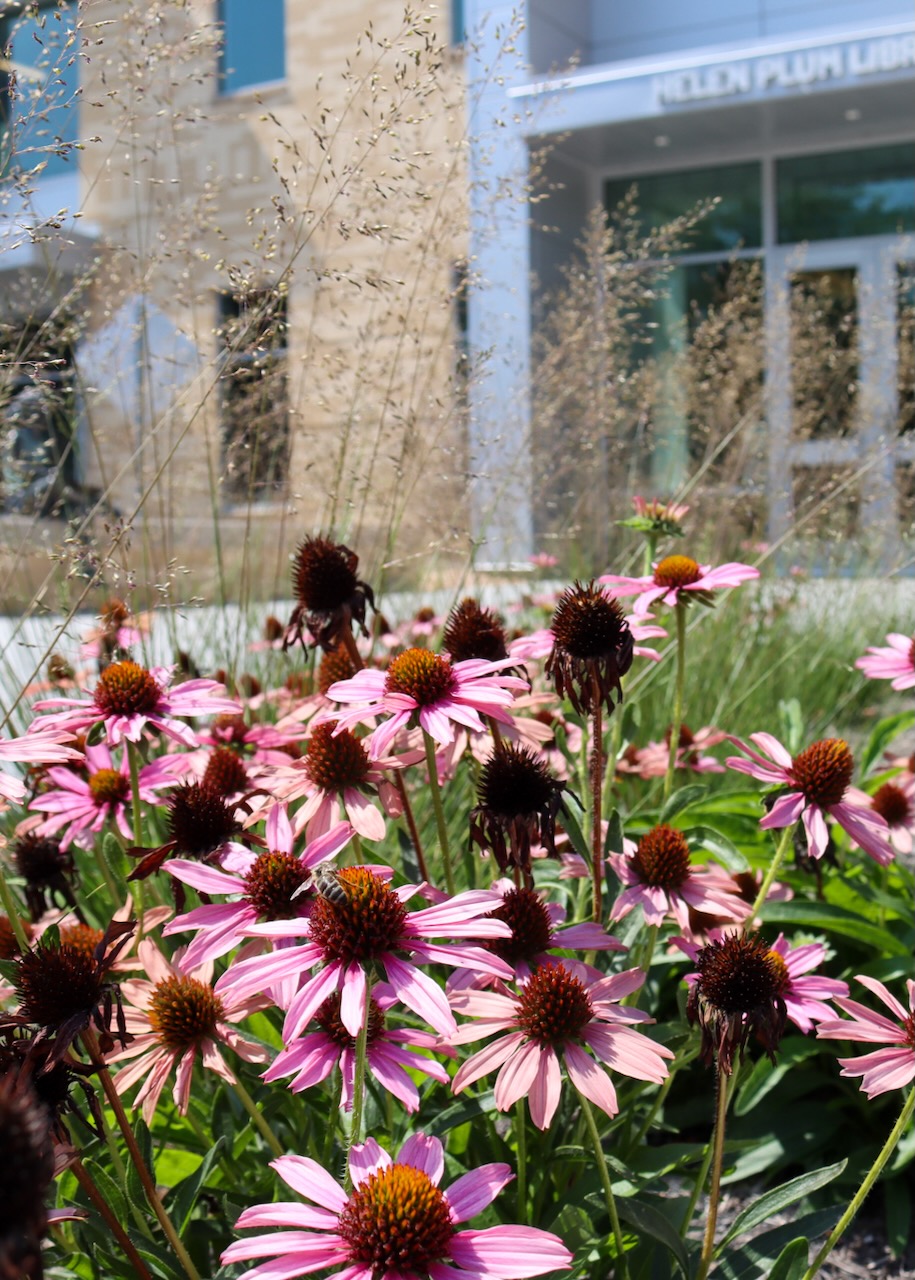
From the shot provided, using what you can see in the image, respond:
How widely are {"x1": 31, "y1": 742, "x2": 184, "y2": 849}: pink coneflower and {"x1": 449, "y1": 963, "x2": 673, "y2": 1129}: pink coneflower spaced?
0.47 metres

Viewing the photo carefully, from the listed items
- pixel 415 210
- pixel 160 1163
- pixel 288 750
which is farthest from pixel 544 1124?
pixel 415 210

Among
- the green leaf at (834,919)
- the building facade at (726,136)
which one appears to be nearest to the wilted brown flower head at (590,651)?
the green leaf at (834,919)

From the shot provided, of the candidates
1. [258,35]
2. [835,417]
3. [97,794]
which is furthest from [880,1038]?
[258,35]

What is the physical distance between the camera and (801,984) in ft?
3.37

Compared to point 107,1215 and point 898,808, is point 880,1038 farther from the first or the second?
point 898,808

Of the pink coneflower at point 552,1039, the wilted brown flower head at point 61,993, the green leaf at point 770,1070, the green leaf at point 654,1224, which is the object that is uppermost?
the wilted brown flower head at point 61,993

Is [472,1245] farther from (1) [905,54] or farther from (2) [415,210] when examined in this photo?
(1) [905,54]

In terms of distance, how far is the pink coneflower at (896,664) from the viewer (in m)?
1.36

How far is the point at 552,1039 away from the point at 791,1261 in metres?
0.26

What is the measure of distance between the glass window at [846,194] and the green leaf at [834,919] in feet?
24.8

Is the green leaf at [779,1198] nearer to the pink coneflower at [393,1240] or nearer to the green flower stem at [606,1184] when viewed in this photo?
the green flower stem at [606,1184]

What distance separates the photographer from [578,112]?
25.7ft

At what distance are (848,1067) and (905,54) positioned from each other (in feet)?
24.4

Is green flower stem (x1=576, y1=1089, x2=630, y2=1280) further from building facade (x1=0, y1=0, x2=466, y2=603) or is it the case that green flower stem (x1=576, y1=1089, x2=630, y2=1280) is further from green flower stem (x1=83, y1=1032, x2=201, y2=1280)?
building facade (x1=0, y1=0, x2=466, y2=603)
